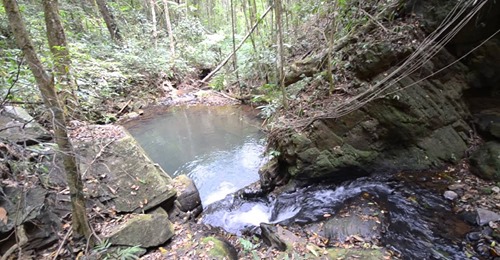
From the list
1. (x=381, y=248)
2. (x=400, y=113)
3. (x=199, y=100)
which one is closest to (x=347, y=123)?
(x=400, y=113)

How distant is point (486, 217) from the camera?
4.11 metres

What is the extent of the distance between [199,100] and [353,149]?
976 cm

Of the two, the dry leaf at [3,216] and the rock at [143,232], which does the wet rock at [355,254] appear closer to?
Answer: the rock at [143,232]

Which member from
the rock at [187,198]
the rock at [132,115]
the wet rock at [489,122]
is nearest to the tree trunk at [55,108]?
the rock at [187,198]

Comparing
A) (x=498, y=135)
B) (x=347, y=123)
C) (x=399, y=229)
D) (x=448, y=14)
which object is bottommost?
(x=399, y=229)

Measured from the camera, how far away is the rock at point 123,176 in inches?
178

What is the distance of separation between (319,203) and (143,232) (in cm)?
331

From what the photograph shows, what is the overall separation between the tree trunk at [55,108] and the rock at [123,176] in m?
0.97

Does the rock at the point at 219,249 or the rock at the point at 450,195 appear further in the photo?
the rock at the point at 450,195

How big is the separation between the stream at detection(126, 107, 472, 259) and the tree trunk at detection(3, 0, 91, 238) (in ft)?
7.90

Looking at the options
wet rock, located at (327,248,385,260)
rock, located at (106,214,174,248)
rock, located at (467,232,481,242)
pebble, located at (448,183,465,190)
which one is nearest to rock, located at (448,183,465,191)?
pebble, located at (448,183,465,190)

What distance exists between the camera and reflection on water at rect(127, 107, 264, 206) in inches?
272

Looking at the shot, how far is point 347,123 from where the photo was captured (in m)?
5.61

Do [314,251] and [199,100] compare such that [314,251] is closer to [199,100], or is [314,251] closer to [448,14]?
[448,14]
